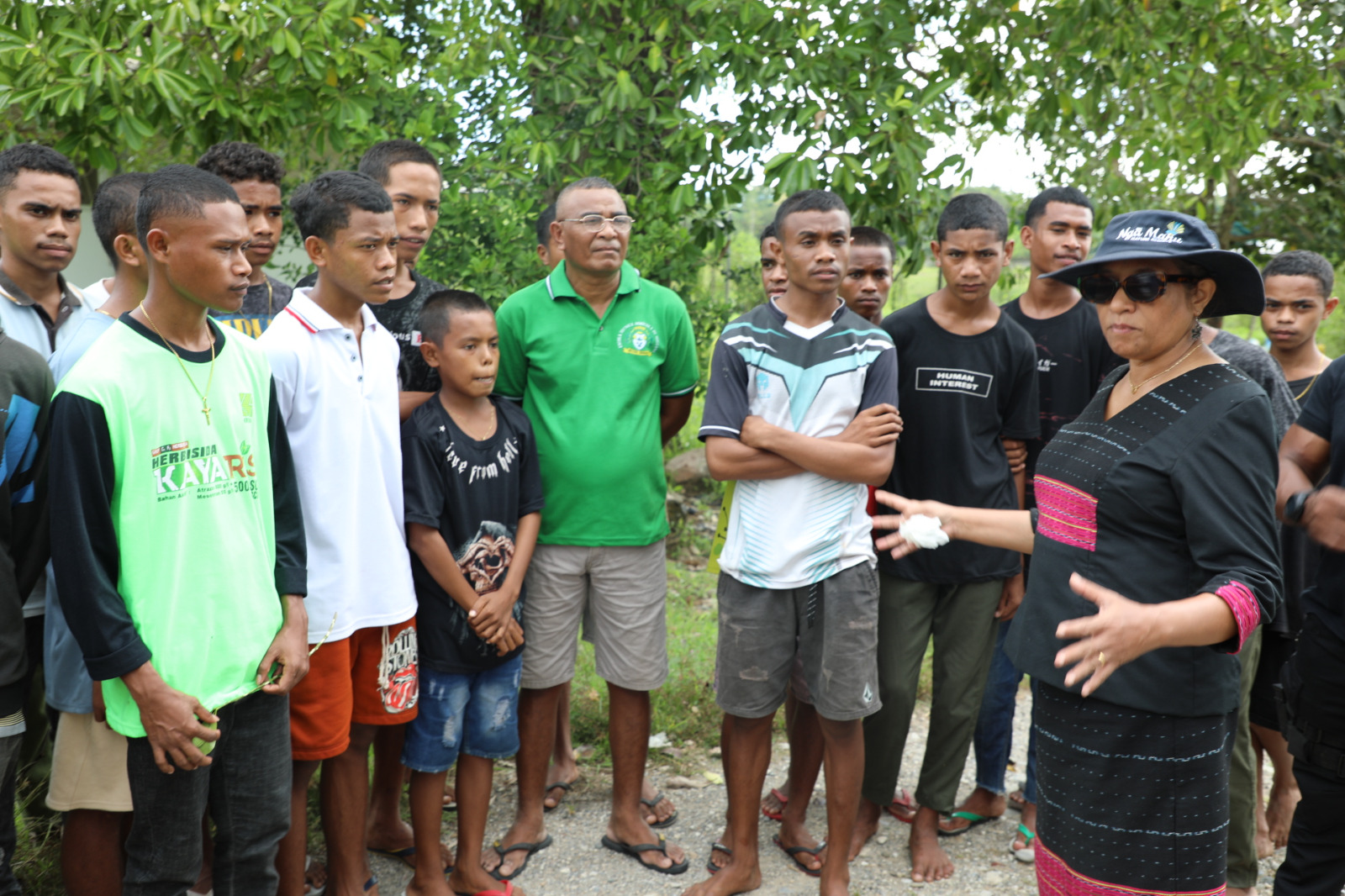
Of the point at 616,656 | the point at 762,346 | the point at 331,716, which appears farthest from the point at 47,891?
the point at 762,346

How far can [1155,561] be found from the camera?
228 centimetres

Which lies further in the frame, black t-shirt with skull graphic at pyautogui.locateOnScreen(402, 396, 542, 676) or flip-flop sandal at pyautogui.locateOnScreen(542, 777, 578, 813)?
flip-flop sandal at pyautogui.locateOnScreen(542, 777, 578, 813)

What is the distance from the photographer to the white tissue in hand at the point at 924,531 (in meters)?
2.74

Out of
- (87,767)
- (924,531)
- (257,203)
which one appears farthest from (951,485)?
A: (87,767)

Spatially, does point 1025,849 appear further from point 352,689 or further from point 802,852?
point 352,689

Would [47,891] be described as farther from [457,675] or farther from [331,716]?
[457,675]

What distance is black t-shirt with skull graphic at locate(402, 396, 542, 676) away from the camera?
3.29 meters

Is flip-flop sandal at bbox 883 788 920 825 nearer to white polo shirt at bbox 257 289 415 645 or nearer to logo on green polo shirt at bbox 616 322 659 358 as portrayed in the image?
logo on green polo shirt at bbox 616 322 659 358

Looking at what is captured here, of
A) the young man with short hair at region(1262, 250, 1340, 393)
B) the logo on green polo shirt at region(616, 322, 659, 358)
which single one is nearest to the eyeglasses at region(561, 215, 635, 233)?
the logo on green polo shirt at region(616, 322, 659, 358)

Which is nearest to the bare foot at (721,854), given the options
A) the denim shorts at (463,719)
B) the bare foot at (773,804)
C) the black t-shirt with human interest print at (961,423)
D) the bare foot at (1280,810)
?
the bare foot at (773,804)

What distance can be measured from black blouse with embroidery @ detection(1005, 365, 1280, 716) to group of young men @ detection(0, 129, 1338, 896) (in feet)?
2.06

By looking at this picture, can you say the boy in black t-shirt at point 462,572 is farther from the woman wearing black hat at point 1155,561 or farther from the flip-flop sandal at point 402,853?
the woman wearing black hat at point 1155,561

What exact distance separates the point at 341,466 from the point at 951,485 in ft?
6.86

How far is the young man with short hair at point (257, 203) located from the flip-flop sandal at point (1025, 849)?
3360 millimetres
